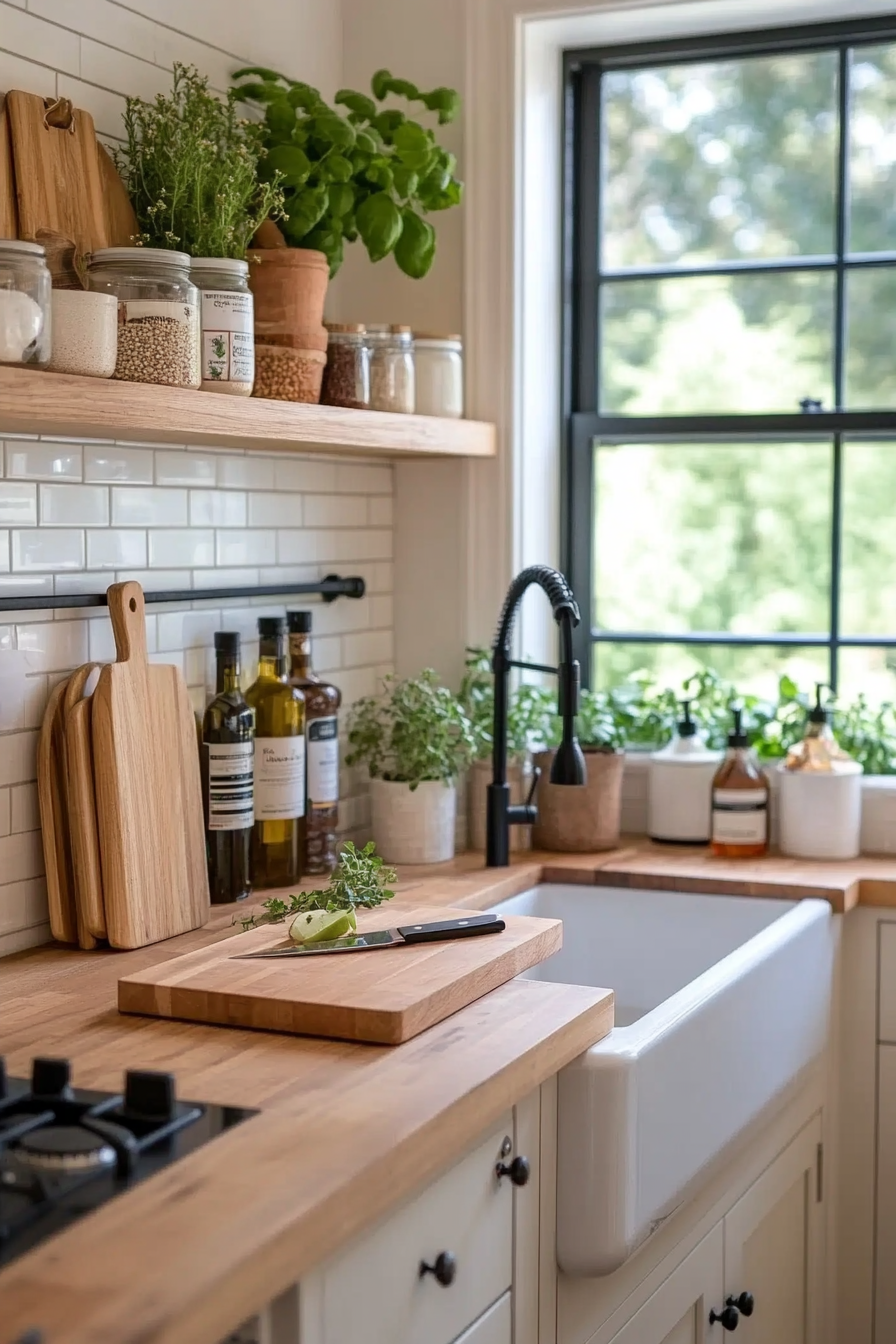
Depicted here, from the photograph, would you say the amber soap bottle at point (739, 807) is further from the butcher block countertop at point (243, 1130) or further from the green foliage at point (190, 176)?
the green foliage at point (190, 176)

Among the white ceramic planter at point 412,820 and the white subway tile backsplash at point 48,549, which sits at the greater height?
the white subway tile backsplash at point 48,549

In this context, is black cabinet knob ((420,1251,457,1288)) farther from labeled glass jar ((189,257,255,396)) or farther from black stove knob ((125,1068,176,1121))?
labeled glass jar ((189,257,255,396))

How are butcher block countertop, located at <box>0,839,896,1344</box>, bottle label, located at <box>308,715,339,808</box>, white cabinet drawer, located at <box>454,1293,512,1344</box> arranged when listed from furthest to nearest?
bottle label, located at <box>308,715,339,808</box>
white cabinet drawer, located at <box>454,1293,512,1344</box>
butcher block countertop, located at <box>0,839,896,1344</box>

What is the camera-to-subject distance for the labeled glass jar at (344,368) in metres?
2.58

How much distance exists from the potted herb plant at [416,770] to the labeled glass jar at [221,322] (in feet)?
2.59

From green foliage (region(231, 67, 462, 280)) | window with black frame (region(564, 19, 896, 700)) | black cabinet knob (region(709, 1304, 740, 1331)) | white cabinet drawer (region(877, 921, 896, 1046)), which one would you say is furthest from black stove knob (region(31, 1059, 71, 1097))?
window with black frame (region(564, 19, 896, 700))

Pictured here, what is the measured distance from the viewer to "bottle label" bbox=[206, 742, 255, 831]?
2408 mm

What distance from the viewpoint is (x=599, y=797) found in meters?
2.93

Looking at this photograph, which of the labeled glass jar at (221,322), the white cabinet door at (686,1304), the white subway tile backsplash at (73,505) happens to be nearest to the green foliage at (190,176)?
the labeled glass jar at (221,322)

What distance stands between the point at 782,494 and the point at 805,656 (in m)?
0.32

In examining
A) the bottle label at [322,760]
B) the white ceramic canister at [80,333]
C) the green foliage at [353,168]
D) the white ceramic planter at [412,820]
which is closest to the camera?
the white ceramic canister at [80,333]

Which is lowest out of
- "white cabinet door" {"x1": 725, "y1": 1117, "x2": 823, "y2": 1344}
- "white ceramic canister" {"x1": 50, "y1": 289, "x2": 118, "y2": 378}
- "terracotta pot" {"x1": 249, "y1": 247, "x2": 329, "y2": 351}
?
"white cabinet door" {"x1": 725, "y1": 1117, "x2": 823, "y2": 1344}

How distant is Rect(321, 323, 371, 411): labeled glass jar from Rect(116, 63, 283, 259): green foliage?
0.26 metres

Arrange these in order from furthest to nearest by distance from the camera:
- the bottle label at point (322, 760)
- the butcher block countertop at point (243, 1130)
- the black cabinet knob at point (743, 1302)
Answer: the bottle label at point (322, 760) < the black cabinet knob at point (743, 1302) < the butcher block countertop at point (243, 1130)
